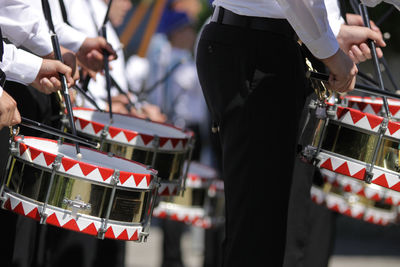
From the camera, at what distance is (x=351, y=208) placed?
15.1ft

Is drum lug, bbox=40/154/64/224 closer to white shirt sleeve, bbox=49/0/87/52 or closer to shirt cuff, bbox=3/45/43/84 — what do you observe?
shirt cuff, bbox=3/45/43/84

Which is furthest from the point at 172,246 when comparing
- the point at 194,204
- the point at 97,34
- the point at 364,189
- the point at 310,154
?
the point at 310,154

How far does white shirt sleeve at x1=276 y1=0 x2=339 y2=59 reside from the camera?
8.38ft

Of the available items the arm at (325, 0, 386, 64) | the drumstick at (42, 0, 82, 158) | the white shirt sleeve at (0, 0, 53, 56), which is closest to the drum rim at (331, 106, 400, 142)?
the arm at (325, 0, 386, 64)

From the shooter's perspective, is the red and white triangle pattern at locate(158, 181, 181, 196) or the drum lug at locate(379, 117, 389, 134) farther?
the red and white triangle pattern at locate(158, 181, 181, 196)

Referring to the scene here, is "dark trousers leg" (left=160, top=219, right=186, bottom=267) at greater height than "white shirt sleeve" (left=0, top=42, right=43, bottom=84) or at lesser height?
lesser

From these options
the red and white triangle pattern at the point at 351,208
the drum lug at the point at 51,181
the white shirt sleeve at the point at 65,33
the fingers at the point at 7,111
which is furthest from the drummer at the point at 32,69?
the red and white triangle pattern at the point at 351,208

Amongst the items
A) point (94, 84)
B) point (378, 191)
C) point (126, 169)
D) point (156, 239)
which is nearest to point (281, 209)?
point (126, 169)

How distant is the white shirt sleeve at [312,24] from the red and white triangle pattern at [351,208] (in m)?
A: 1.97

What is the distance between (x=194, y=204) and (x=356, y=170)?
2.64 metres

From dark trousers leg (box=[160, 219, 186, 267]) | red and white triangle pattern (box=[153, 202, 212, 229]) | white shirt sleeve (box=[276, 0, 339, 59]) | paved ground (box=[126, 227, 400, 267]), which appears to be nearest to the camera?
white shirt sleeve (box=[276, 0, 339, 59])

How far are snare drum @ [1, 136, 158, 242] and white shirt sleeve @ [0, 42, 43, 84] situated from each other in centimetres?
30

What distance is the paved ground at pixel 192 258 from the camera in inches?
272

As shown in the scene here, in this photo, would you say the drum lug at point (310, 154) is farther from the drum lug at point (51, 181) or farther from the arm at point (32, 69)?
the arm at point (32, 69)
